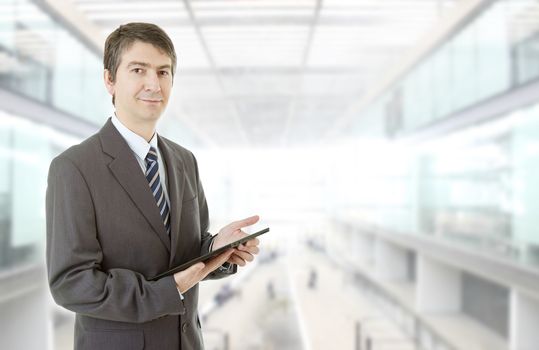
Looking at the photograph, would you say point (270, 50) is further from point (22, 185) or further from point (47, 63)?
point (22, 185)

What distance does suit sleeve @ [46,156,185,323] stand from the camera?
3.41 feet

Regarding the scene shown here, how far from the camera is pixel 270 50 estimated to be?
743cm

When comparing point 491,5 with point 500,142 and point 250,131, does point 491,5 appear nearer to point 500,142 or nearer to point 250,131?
point 500,142

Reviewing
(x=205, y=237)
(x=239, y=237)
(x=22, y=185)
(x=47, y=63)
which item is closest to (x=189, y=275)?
(x=239, y=237)

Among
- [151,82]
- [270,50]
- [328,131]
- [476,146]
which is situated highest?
[270,50]

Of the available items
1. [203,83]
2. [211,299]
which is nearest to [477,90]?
[203,83]

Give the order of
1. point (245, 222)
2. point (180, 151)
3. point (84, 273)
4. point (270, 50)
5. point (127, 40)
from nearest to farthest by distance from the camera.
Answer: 1. point (84, 273)
2. point (127, 40)
3. point (245, 222)
4. point (180, 151)
5. point (270, 50)

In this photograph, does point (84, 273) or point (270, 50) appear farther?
point (270, 50)

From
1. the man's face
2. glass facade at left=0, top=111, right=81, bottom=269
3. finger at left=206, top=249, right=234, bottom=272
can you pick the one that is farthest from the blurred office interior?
the man's face

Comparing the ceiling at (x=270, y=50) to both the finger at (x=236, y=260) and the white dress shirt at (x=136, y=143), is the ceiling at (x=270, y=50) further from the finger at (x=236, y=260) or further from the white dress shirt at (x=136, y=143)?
the finger at (x=236, y=260)

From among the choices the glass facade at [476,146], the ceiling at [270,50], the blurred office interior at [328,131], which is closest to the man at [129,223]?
the blurred office interior at [328,131]

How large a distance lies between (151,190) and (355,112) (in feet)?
42.6

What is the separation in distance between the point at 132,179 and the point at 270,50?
21.5 feet

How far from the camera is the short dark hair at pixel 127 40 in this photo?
44.8 inches
